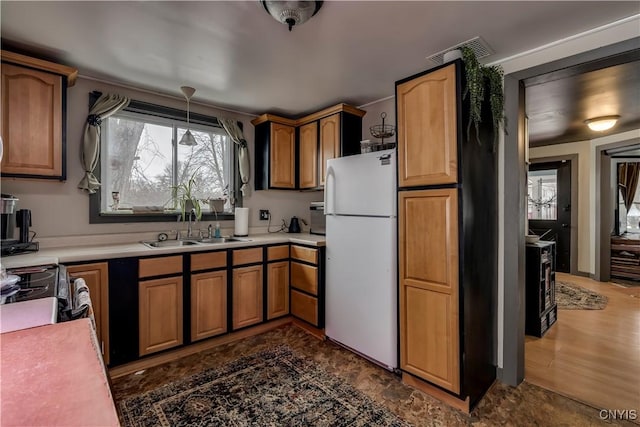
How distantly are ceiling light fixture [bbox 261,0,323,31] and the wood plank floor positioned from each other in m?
2.84

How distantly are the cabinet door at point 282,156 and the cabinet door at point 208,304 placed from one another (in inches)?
50.1

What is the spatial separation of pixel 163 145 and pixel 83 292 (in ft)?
6.65

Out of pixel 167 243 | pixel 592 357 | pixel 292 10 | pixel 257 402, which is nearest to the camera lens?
pixel 292 10

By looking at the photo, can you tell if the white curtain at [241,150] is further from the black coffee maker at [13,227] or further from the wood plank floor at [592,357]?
the wood plank floor at [592,357]

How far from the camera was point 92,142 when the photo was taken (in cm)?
257

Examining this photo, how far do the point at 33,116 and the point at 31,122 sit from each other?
4 centimetres

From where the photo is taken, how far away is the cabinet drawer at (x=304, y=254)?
2940mm

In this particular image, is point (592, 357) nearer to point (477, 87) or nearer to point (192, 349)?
point (477, 87)

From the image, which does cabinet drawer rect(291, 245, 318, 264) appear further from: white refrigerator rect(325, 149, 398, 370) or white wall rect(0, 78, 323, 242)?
white wall rect(0, 78, 323, 242)

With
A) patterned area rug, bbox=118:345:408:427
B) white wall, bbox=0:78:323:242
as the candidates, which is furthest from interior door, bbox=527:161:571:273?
white wall, bbox=0:78:323:242

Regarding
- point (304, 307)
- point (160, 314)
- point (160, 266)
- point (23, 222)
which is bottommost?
point (304, 307)

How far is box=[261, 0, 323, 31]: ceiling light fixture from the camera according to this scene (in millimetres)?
1607

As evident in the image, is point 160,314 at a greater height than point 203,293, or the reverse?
point 203,293

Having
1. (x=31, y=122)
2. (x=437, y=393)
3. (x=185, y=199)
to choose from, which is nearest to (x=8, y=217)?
(x=31, y=122)
